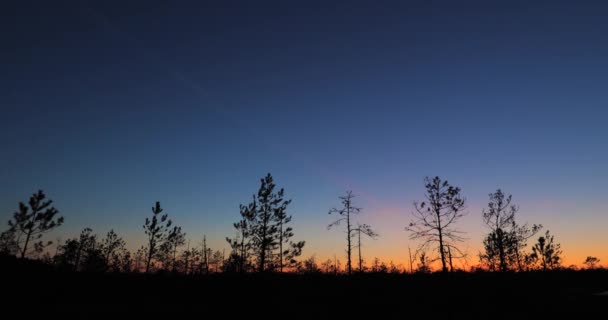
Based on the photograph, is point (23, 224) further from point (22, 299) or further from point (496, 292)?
point (496, 292)

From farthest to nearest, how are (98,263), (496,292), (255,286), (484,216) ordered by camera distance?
(98,263) → (484,216) → (496,292) → (255,286)

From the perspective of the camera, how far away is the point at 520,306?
11664 mm

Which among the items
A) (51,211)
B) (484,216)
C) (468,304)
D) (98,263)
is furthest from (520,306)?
(98,263)

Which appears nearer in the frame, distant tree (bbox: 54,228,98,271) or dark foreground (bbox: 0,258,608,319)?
dark foreground (bbox: 0,258,608,319)

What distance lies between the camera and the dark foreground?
9.52 m

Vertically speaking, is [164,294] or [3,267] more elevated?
[3,267]

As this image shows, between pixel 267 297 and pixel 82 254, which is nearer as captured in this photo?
pixel 267 297

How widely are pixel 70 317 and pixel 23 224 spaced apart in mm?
40134

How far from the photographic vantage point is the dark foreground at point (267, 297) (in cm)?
952

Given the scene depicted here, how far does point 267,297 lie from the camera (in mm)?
11609

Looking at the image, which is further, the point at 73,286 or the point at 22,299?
the point at 73,286

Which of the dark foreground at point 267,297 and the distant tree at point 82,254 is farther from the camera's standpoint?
the distant tree at point 82,254

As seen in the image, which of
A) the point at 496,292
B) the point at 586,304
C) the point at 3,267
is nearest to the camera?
the point at 586,304

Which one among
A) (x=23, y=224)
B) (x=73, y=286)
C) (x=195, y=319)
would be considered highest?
(x=23, y=224)
